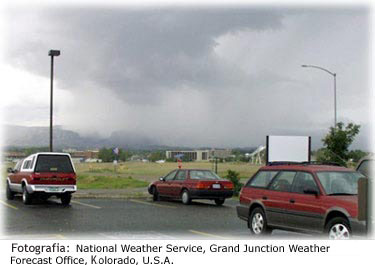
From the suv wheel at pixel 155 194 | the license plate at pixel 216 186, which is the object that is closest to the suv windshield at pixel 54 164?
the suv wheel at pixel 155 194

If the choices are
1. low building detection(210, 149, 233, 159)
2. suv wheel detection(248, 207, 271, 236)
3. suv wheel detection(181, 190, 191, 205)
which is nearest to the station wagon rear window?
suv wheel detection(248, 207, 271, 236)

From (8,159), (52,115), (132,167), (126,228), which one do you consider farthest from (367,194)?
(132,167)

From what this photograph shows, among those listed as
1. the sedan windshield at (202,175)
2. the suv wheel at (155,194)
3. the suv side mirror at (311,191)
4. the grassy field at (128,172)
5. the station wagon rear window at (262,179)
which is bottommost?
the grassy field at (128,172)

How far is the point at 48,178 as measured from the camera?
21141 mm

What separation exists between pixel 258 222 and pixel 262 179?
0.95 meters

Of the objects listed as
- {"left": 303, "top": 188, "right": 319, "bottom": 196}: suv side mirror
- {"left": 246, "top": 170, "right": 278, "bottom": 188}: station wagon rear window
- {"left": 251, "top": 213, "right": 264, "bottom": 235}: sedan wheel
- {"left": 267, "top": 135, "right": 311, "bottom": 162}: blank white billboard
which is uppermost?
{"left": 267, "top": 135, "right": 311, "bottom": 162}: blank white billboard

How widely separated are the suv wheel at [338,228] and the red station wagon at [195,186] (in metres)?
11.2

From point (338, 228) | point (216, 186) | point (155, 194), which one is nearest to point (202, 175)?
point (216, 186)

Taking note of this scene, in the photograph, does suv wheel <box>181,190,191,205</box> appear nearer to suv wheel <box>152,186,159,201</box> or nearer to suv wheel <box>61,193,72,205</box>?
suv wheel <box>152,186,159,201</box>

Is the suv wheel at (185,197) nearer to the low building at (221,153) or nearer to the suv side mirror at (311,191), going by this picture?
the low building at (221,153)

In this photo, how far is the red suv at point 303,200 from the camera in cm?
1078

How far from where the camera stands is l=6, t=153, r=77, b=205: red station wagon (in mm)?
21031

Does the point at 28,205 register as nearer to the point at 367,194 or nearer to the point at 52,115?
the point at 52,115

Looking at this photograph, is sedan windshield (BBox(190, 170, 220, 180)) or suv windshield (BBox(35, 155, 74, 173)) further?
sedan windshield (BBox(190, 170, 220, 180))
